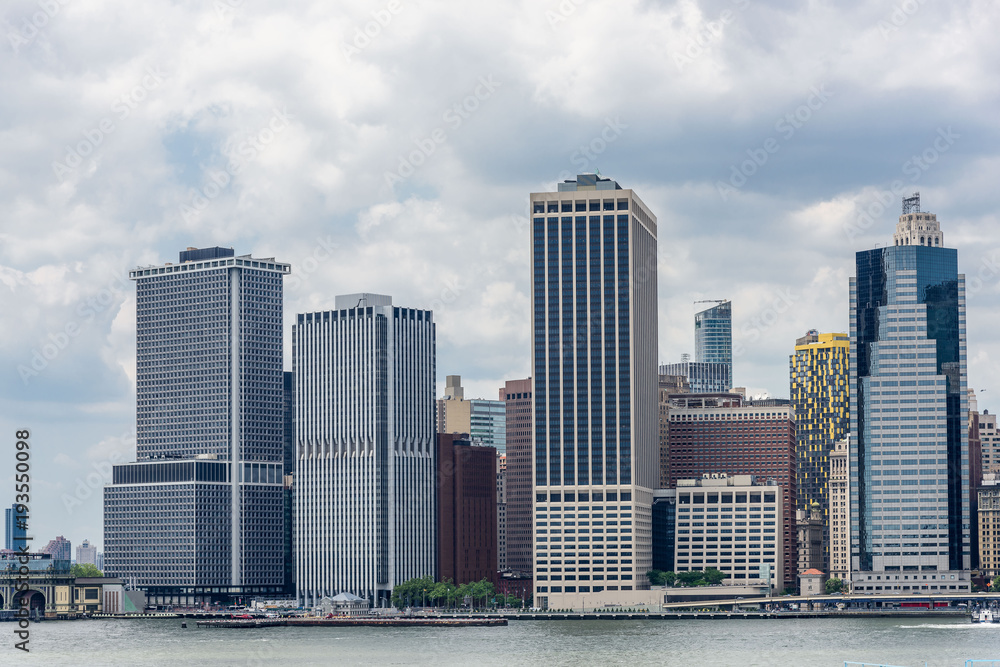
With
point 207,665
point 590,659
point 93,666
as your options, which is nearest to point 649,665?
point 590,659

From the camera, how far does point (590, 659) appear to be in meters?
196

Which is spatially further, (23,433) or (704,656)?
(704,656)

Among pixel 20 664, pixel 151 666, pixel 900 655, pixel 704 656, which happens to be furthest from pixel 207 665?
pixel 900 655

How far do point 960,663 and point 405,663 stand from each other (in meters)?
60.6

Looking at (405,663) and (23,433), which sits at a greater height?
(23,433)

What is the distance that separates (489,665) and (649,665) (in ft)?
59.7

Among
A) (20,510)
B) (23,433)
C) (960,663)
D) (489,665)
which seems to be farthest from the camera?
(489,665)

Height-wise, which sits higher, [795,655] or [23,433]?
[23,433]

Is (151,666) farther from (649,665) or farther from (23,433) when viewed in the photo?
(23,433)

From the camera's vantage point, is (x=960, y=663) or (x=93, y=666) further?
(x=93, y=666)

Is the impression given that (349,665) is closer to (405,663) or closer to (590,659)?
(405,663)

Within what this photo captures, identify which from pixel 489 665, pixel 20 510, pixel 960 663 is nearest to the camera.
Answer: pixel 20 510

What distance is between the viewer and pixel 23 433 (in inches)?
4938

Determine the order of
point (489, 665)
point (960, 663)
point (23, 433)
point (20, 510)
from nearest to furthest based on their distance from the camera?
point (23, 433), point (20, 510), point (960, 663), point (489, 665)
